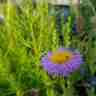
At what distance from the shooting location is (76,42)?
92cm

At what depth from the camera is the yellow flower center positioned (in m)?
0.75

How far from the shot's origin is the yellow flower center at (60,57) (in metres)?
0.75

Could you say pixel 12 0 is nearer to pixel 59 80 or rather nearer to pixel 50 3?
pixel 50 3

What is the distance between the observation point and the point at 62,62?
0.74m

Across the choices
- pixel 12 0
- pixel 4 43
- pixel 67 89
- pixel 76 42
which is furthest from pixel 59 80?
pixel 12 0

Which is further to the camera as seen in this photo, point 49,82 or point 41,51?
point 41,51

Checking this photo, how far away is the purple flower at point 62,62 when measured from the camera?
2.35 ft

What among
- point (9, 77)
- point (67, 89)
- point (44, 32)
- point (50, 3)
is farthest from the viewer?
point (50, 3)

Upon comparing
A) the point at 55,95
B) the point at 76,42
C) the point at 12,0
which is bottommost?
the point at 55,95

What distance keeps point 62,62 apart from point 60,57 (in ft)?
0.07

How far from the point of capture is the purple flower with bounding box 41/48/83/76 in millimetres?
718

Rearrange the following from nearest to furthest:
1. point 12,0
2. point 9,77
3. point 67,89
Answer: point 67,89 → point 9,77 → point 12,0

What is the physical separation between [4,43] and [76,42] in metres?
0.20

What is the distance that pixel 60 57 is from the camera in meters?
0.76
